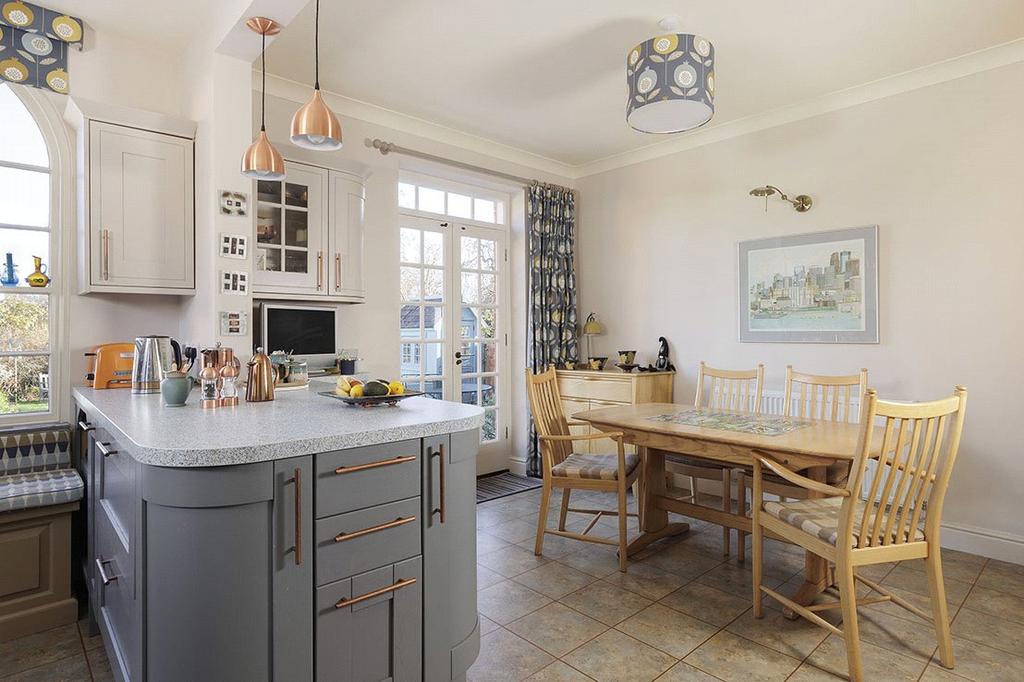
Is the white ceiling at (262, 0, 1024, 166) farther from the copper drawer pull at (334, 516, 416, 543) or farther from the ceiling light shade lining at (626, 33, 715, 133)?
the copper drawer pull at (334, 516, 416, 543)

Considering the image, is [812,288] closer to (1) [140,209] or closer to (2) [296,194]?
(2) [296,194]

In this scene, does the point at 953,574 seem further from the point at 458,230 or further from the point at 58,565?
the point at 58,565

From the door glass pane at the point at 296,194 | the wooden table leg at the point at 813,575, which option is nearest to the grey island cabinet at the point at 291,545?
the wooden table leg at the point at 813,575

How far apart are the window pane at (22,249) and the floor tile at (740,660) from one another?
3526 millimetres

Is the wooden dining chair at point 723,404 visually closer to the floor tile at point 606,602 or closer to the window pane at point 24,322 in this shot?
the floor tile at point 606,602

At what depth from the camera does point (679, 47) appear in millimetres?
2707

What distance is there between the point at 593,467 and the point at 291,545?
78.5 inches

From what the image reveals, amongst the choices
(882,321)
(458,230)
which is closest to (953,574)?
(882,321)

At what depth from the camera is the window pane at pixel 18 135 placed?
284 centimetres

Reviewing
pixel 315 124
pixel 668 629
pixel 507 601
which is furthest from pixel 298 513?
pixel 668 629

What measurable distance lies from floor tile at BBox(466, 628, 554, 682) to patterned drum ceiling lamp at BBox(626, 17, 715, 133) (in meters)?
2.49

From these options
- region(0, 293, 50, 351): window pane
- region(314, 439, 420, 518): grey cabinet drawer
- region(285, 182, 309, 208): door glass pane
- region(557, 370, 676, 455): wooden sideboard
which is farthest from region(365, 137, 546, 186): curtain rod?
region(314, 439, 420, 518): grey cabinet drawer

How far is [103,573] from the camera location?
208 cm

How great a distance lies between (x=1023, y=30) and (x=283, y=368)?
4.20 metres
